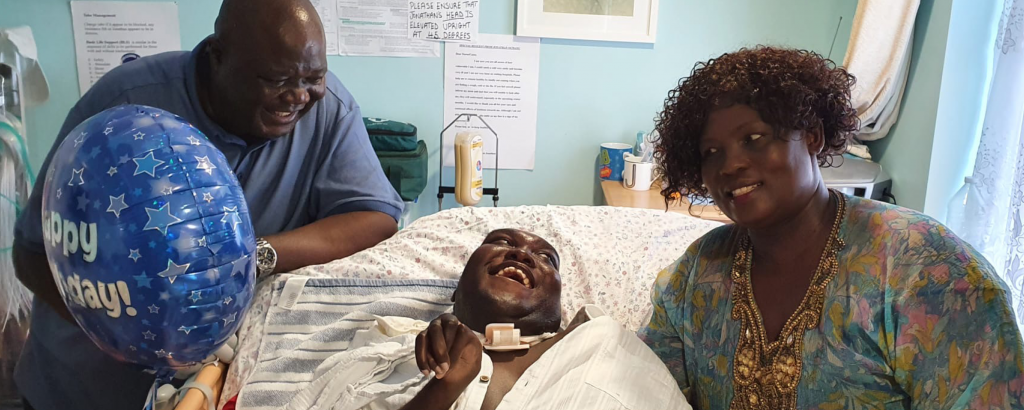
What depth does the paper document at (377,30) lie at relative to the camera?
10.5 ft

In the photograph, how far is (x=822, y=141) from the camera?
1.29 m

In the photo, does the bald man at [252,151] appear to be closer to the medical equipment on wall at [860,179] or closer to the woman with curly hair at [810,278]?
the woman with curly hair at [810,278]

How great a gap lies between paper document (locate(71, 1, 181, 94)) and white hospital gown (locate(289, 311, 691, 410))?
2.25 metres

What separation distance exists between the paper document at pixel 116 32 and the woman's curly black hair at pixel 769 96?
259 cm

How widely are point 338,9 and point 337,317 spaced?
5.94 feet

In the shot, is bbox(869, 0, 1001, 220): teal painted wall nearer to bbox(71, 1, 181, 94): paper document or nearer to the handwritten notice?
the handwritten notice

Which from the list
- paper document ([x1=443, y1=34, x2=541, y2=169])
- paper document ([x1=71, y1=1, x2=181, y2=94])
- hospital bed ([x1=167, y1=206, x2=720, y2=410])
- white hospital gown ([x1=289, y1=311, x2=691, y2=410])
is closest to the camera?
white hospital gown ([x1=289, y1=311, x2=691, y2=410])

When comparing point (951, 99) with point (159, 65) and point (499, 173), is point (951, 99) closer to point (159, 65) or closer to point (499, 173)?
point (499, 173)

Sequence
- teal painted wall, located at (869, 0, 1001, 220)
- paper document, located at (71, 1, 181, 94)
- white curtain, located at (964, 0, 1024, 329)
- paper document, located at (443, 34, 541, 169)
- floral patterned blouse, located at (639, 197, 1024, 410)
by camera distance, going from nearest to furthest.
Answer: floral patterned blouse, located at (639, 197, 1024, 410) < white curtain, located at (964, 0, 1024, 329) < teal painted wall, located at (869, 0, 1001, 220) < paper document, located at (71, 1, 181, 94) < paper document, located at (443, 34, 541, 169)

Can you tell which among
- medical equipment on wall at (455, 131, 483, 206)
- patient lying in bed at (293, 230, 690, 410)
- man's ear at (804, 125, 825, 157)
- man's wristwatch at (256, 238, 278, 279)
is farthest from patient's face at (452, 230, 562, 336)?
medical equipment on wall at (455, 131, 483, 206)

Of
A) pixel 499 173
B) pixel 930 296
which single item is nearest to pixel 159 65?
pixel 930 296

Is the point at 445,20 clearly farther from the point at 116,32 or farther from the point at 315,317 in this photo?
the point at 315,317

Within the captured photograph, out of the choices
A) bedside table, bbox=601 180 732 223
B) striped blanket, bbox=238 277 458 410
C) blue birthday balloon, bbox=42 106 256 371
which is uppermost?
blue birthday balloon, bbox=42 106 256 371

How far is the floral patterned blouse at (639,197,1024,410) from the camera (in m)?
1.04
